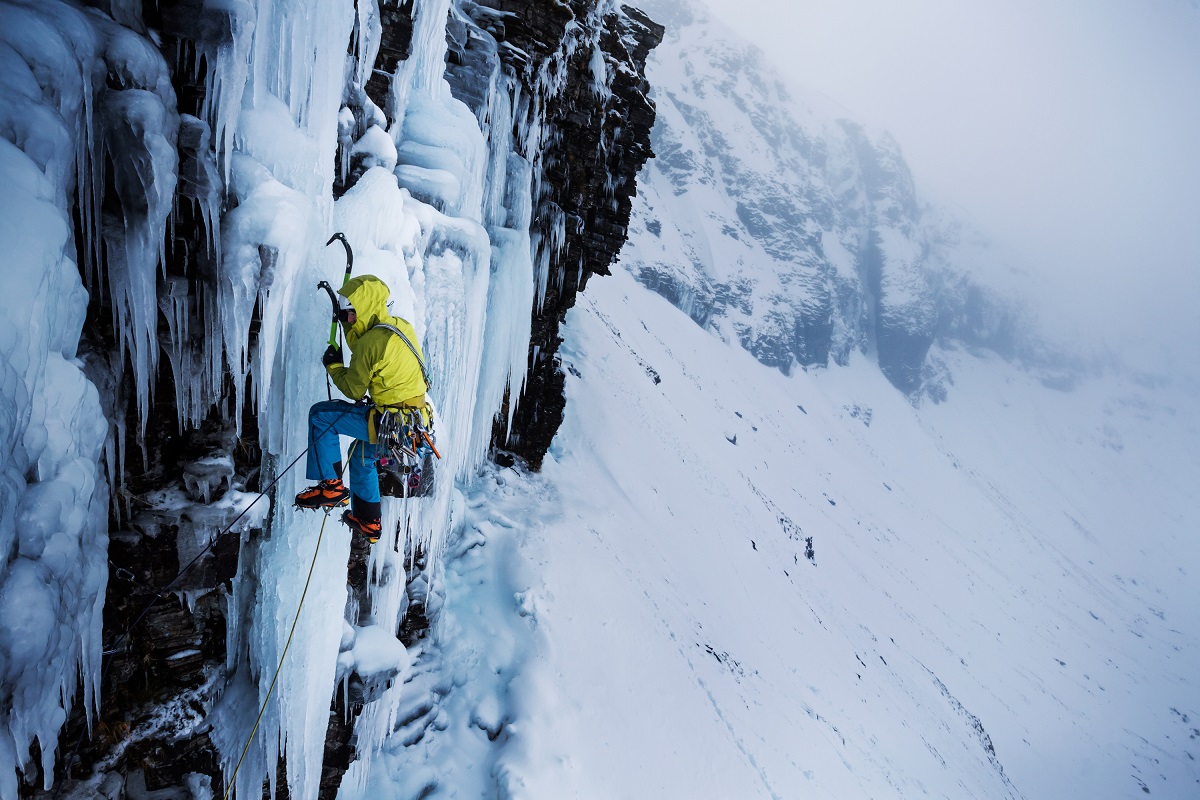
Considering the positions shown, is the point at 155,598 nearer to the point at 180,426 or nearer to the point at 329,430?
the point at 180,426

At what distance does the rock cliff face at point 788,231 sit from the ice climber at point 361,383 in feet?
213

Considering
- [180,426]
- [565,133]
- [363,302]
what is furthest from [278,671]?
[565,133]

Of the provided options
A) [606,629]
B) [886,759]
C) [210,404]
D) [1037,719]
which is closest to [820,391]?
[1037,719]

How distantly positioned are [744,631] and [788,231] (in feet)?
326

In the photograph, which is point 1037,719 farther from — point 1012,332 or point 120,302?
point 1012,332

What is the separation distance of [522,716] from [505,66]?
9.27 meters

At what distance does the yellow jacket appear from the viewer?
13.6 ft

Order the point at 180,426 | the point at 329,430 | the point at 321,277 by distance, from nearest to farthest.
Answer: the point at 180,426
the point at 329,430
the point at 321,277

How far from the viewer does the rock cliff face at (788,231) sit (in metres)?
85.2

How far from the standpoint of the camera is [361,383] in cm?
417

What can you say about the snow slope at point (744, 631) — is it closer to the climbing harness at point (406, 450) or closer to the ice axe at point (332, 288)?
the climbing harness at point (406, 450)

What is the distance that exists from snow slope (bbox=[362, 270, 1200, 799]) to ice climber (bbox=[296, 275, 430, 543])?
456cm

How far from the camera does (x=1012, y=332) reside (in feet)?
431

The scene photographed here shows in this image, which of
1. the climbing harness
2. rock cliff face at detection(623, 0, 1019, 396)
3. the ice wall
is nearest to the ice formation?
the climbing harness
